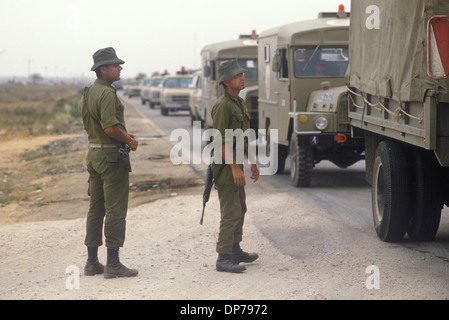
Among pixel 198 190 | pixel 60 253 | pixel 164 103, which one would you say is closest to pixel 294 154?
pixel 198 190

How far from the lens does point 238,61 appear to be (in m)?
19.9

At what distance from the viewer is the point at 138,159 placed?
1866 cm

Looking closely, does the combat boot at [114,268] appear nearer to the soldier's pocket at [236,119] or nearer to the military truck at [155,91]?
the soldier's pocket at [236,119]

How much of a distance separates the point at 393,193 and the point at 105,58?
10.7 feet

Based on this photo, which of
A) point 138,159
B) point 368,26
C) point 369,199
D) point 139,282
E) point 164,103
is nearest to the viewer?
point 139,282

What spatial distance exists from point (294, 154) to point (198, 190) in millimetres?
1703

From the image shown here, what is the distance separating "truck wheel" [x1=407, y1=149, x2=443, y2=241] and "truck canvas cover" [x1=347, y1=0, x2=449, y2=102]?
771 millimetres

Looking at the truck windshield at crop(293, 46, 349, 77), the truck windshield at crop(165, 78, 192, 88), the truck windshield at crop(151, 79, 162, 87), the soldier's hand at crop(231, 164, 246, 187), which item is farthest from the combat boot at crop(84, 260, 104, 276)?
the truck windshield at crop(151, 79, 162, 87)

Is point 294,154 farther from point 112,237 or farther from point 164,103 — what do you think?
point 164,103

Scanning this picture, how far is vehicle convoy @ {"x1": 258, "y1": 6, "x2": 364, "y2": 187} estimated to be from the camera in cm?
1266

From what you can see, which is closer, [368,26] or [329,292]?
[329,292]

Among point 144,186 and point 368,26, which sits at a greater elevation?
point 368,26

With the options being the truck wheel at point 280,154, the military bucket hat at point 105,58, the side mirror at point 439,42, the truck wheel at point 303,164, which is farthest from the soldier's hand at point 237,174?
the truck wheel at point 280,154

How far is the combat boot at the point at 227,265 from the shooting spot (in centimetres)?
718
